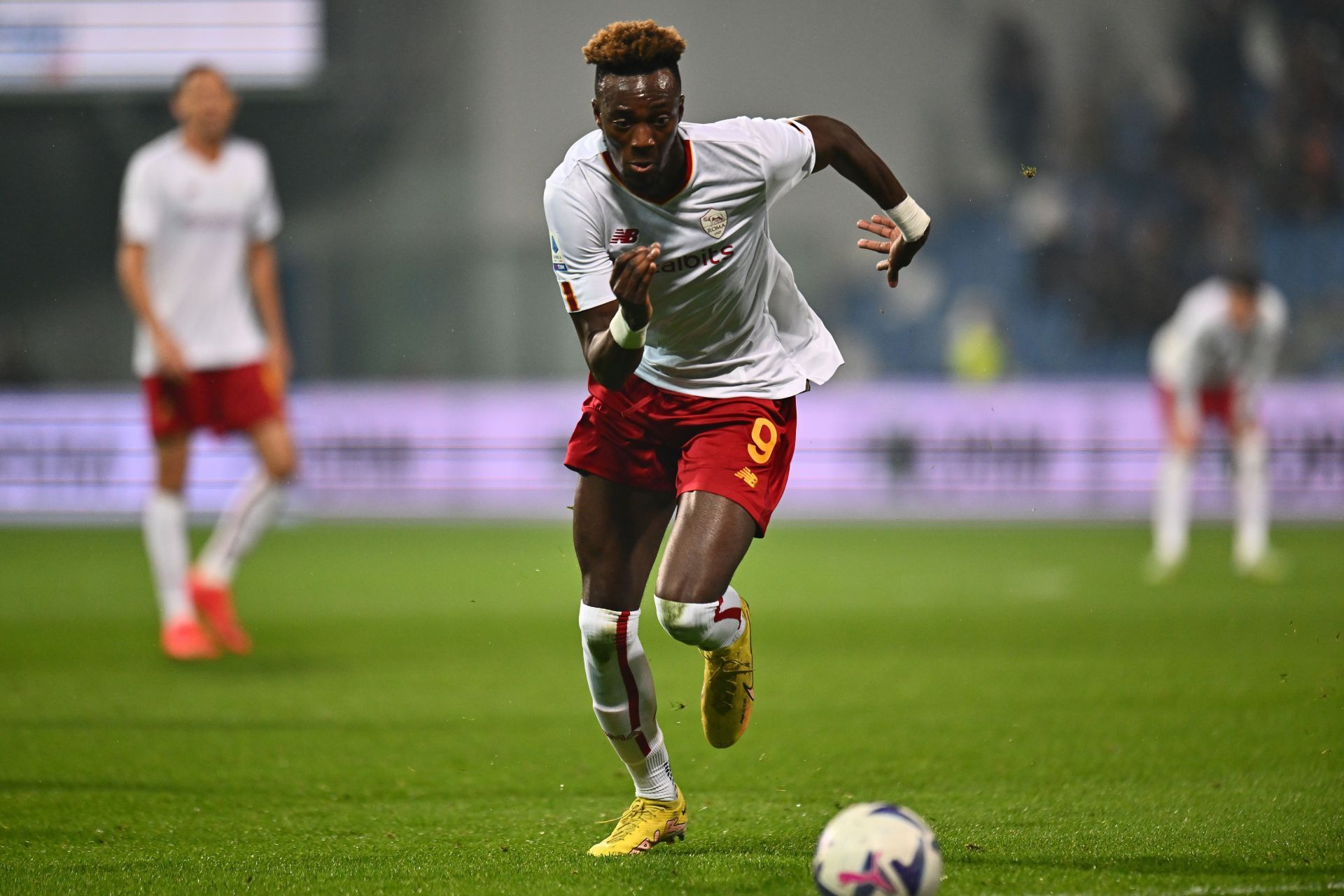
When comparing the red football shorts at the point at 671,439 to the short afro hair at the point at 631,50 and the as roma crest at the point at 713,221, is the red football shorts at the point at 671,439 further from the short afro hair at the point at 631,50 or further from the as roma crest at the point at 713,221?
the short afro hair at the point at 631,50

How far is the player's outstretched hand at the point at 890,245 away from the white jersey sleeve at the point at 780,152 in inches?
11.7

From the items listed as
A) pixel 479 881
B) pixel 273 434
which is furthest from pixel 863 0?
pixel 479 881

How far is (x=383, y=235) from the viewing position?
1953 cm

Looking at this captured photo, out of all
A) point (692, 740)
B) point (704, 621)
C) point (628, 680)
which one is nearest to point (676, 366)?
point (704, 621)

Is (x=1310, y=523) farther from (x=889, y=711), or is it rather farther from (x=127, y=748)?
(x=127, y=748)

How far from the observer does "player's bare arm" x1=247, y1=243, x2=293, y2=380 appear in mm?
8320

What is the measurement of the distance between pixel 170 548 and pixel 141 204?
1681 mm

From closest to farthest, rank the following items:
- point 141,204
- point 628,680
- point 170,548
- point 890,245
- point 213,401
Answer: point 628,680
point 890,245
point 170,548
point 141,204
point 213,401

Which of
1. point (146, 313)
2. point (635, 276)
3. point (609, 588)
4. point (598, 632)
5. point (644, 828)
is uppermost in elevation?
point (635, 276)

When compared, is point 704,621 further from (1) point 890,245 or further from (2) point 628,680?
(1) point 890,245

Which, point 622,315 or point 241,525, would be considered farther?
point 241,525

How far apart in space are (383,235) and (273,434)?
11.9 m

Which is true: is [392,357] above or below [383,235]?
below

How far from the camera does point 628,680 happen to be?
4.37 m
